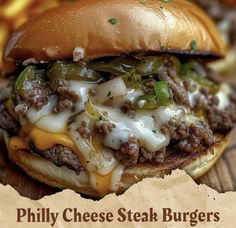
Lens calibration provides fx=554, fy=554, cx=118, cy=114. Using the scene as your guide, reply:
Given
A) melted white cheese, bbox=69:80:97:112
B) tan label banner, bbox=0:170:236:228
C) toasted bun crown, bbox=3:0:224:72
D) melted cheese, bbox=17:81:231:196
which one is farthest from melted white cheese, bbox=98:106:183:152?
toasted bun crown, bbox=3:0:224:72

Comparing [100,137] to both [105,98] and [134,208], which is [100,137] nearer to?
[105,98]

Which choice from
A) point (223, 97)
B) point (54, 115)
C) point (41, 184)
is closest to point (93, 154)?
point (54, 115)

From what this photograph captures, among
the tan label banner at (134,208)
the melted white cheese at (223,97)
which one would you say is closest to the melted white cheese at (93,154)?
the tan label banner at (134,208)

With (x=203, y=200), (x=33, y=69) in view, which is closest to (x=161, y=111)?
(x=203, y=200)

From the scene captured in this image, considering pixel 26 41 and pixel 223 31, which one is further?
pixel 223 31

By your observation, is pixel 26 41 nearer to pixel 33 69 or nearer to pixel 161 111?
pixel 33 69

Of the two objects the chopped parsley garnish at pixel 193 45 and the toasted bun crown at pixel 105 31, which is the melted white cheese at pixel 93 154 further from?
the chopped parsley garnish at pixel 193 45

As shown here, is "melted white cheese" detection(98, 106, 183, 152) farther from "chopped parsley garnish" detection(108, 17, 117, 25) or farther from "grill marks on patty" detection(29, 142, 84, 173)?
"chopped parsley garnish" detection(108, 17, 117, 25)
